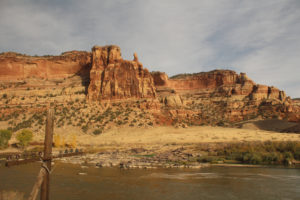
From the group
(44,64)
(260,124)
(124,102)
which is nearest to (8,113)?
(44,64)

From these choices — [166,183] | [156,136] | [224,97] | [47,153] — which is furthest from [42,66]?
[47,153]

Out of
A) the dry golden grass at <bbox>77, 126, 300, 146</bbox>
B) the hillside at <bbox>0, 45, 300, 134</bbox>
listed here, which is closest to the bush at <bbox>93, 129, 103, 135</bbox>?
the hillside at <bbox>0, 45, 300, 134</bbox>

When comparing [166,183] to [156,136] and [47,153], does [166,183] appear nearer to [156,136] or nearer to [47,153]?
[47,153]

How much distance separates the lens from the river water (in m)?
12.2

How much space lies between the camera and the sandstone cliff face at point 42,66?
2692 inches

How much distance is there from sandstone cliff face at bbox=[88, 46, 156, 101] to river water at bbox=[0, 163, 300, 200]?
129 ft

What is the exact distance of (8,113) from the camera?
53.6 meters

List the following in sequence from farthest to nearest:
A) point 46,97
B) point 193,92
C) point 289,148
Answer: point 193,92, point 46,97, point 289,148

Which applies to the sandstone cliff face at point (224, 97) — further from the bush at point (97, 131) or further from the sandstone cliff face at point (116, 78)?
the bush at point (97, 131)

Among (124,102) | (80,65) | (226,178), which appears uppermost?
(80,65)

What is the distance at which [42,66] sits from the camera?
7012 cm

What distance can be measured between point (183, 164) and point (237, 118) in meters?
52.4

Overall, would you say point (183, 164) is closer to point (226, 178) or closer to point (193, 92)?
point (226, 178)

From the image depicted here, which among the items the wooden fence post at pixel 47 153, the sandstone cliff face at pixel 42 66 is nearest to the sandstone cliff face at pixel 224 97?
the sandstone cliff face at pixel 42 66
